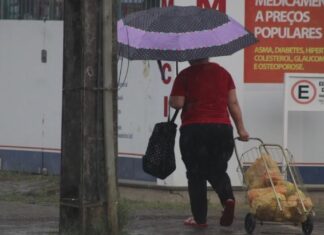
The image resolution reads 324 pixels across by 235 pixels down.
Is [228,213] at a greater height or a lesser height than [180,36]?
lesser

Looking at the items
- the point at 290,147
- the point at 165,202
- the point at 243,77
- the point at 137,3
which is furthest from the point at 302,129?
the point at 137,3

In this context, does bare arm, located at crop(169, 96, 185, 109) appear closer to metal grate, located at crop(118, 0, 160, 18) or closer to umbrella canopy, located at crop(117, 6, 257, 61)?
umbrella canopy, located at crop(117, 6, 257, 61)

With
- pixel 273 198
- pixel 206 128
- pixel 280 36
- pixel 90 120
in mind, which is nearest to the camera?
pixel 90 120

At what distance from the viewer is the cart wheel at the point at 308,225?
706 cm

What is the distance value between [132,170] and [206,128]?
281 cm

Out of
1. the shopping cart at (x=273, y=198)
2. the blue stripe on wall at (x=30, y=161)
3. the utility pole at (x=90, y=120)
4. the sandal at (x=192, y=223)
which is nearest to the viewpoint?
the utility pole at (x=90, y=120)

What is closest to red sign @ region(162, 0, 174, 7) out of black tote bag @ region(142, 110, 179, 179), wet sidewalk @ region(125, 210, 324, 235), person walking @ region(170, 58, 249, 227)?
person walking @ region(170, 58, 249, 227)

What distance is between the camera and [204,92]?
730cm

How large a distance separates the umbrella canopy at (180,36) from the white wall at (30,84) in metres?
3.71

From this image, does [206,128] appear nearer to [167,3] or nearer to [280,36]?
[167,3]

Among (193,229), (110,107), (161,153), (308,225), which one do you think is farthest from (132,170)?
(110,107)

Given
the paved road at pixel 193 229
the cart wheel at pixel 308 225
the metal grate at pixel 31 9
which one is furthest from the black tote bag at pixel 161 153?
the metal grate at pixel 31 9

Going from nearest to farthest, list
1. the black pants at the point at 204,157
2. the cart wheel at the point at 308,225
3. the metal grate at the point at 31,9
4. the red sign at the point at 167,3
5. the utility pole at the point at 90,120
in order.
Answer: the utility pole at the point at 90,120 → the cart wheel at the point at 308,225 → the black pants at the point at 204,157 → the red sign at the point at 167,3 → the metal grate at the point at 31,9

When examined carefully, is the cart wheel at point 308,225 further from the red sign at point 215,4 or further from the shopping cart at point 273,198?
the red sign at point 215,4
